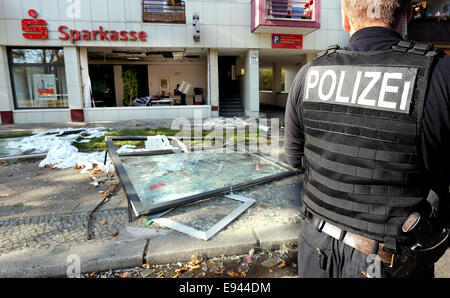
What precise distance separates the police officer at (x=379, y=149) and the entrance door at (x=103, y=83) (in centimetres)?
2024

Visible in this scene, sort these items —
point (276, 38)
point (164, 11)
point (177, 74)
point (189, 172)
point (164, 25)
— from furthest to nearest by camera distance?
1. point (177, 74)
2. point (276, 38)
3. point (164, 11)
4. point (164, 25)
5. point (189, 172)

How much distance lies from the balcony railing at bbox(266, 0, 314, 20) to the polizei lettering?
507 inches

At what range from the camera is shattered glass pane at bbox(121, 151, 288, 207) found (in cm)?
445

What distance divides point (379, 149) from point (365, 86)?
285mm

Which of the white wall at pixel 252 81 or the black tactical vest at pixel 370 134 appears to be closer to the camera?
the black tactical vest at pixel 370 134

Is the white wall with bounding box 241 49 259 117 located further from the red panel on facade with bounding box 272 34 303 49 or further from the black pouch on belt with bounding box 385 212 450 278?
the black pouch on belt with bounding box 385 212 450 278

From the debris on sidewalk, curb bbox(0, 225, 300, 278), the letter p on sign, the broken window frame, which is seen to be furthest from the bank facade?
the debris on sidewalk

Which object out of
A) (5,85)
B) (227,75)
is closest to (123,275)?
(5,85)

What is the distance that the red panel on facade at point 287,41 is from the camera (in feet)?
47.2

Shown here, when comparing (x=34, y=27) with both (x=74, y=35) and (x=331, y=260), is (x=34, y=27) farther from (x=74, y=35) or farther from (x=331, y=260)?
(x=331, y=260)

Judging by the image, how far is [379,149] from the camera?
1268 mm

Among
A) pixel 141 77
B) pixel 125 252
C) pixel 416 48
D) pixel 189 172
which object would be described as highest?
pixel 141 77

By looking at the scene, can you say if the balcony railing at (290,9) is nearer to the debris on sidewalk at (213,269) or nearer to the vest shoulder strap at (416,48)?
the debris on sidewalk at (213,269)

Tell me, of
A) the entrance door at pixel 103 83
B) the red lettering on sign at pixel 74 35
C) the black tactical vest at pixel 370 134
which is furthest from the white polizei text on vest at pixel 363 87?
the entrance door at pixel 103 83
